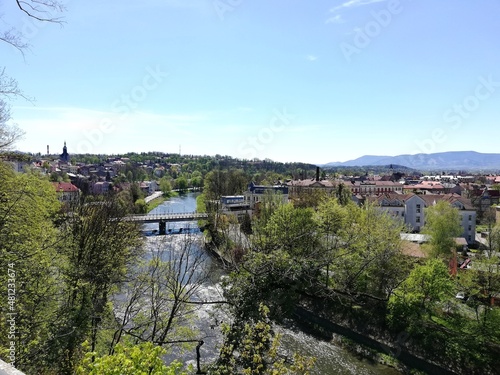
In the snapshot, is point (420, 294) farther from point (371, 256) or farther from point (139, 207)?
point (139, 207)

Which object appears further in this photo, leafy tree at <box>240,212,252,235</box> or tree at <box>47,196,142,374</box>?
leafy tree at <box>240,212,252,235</box>

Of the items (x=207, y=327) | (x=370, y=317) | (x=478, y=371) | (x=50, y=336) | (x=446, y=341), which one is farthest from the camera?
(x=370, y=317)

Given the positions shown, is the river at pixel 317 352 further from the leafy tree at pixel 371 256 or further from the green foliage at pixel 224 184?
the green foliage at pixel 224 184

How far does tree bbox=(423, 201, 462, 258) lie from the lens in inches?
933

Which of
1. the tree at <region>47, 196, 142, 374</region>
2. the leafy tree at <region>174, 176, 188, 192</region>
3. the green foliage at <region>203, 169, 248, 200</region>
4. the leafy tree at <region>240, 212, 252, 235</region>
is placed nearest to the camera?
the tree at <region>47, 196, 142, 374</region>

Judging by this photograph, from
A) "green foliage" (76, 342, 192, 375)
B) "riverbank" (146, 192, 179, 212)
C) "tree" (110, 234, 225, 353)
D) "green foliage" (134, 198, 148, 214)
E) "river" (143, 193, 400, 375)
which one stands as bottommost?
"river" (143, 193, 400, 375)

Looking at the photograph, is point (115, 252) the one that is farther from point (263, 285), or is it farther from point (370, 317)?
point (370, 317)

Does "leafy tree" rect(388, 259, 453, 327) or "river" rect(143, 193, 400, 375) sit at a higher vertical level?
"leafy tree" rect(388, 259, 453, 327)

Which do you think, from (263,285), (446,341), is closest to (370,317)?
(446,341)

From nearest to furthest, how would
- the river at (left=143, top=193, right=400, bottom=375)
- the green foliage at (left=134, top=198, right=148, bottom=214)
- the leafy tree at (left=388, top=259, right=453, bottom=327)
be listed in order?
the river at (left=143, top=193, right=400, bottom=375) → the leafy tree at (left=388, top=259, right=453, bottom=327) → the green foliage at (left=134, top=198, right=148, bottom=214)

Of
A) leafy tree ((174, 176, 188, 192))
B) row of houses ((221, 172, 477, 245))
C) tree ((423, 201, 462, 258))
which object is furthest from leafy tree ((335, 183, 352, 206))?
leafy tree ((174, 176, 188, 192))

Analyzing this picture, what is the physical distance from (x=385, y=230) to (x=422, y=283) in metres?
4.56

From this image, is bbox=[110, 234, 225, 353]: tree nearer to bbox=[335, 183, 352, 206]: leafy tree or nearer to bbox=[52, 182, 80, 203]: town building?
bbox=[52, 182, 80, 203]: town building

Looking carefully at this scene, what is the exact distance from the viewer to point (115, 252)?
45.5 feet
